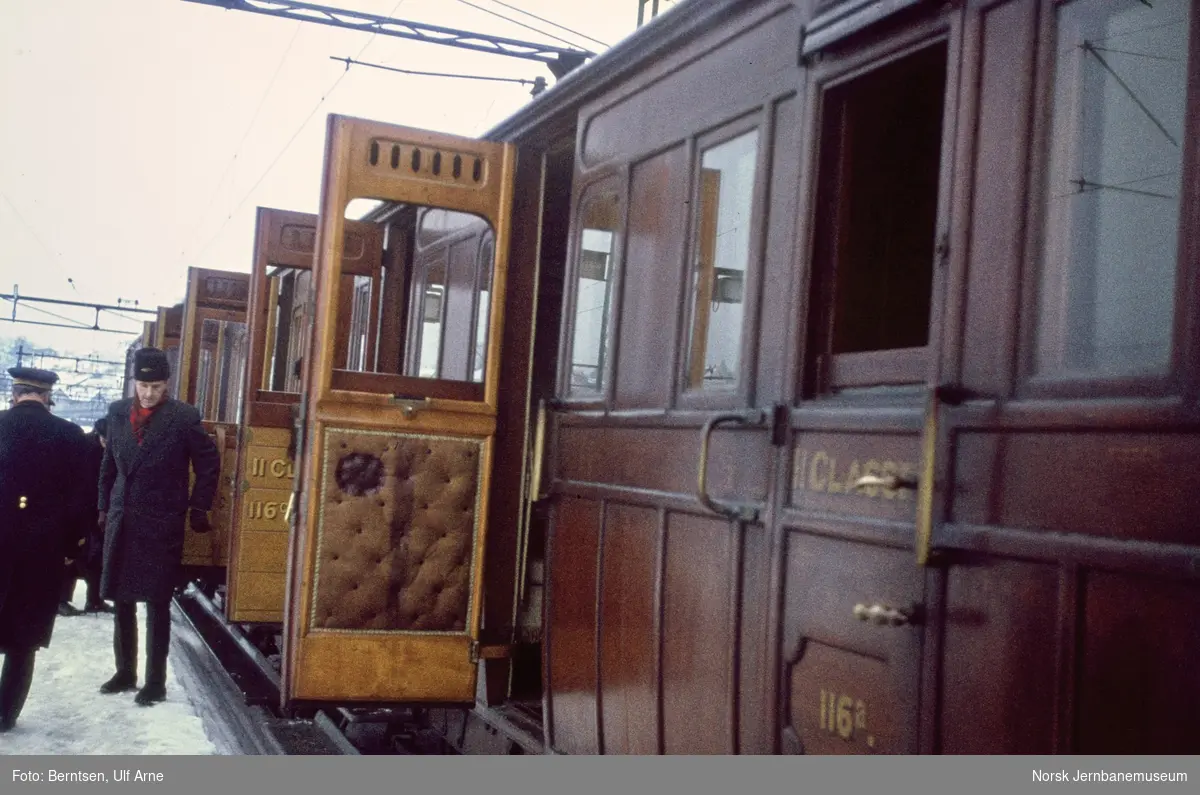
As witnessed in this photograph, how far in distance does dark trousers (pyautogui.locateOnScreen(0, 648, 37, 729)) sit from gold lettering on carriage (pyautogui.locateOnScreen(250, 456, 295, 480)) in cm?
192

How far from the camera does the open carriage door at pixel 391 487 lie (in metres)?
4.33

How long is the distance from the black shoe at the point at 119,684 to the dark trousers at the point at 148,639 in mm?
23

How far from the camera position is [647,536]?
360cm

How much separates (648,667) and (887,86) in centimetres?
187

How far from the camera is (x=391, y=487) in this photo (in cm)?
449

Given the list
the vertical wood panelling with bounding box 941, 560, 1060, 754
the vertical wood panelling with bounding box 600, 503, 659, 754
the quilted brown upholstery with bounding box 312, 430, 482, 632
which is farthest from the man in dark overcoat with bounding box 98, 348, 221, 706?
the vertical wood panelling with bounding box 941, 560, 1060, 754

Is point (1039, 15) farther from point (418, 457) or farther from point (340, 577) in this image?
point (340, 577)

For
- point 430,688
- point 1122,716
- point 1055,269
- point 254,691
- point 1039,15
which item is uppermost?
point 1039,15

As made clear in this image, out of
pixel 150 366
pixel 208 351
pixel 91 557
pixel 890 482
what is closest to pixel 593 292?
pixel 890 482

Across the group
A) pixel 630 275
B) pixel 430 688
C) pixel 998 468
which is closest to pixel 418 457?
pixel 430 688

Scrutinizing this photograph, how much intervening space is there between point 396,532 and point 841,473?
2345 mm

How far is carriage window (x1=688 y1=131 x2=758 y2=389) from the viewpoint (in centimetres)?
321

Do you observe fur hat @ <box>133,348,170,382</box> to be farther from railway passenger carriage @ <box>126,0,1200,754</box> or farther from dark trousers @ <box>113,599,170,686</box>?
railway passenger carriage @ <box>126,0,1200,754</box>

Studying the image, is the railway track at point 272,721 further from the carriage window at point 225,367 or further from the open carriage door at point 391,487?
the carriage window at point 225,367
